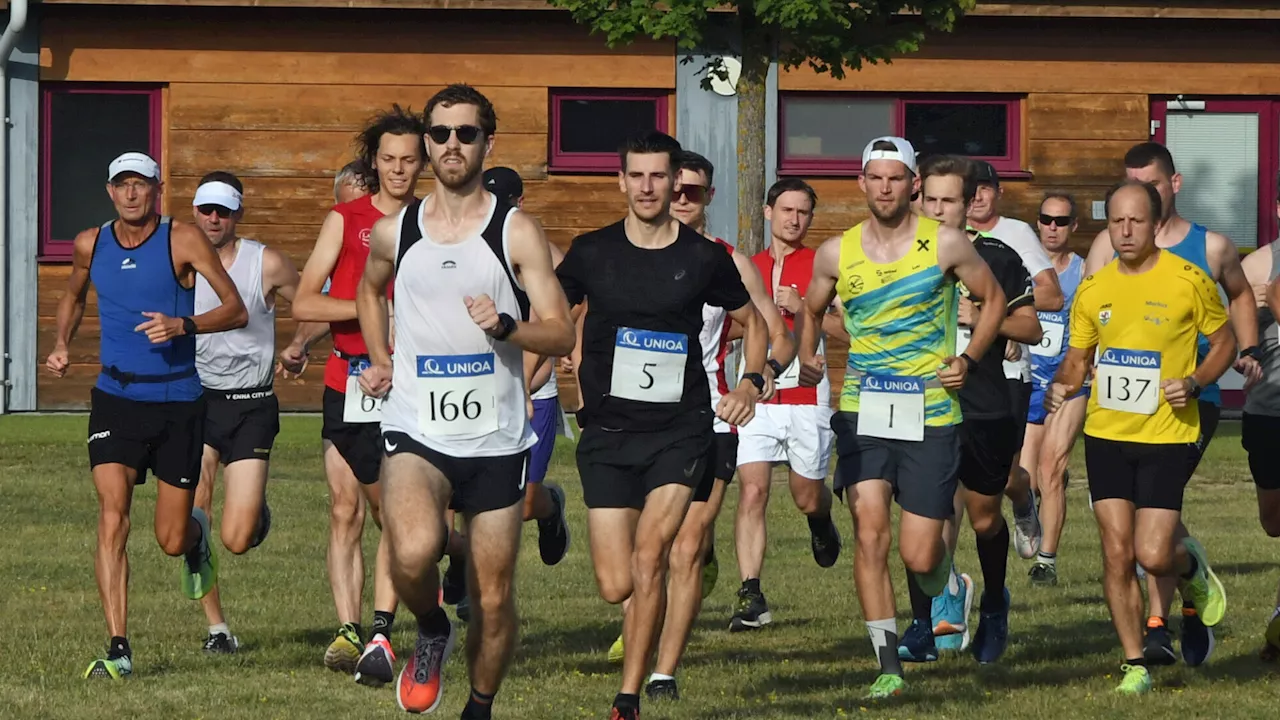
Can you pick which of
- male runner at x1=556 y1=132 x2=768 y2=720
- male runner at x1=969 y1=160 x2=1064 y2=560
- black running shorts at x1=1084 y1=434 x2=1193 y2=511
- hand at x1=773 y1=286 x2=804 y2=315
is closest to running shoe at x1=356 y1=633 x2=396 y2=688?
male runner at x1=556 y1=132 x2=768 y2=720

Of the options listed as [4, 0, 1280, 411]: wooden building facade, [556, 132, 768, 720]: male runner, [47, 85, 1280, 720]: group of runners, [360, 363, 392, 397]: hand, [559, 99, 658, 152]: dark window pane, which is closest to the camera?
[47, 85, 1280, 720]: group of runners

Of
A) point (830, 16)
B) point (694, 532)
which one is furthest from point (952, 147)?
point (694, 532)

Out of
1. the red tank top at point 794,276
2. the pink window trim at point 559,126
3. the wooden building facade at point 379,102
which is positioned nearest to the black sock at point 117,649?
the red tank top at point 794,276

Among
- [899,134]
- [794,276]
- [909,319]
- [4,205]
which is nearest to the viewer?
[909,319]

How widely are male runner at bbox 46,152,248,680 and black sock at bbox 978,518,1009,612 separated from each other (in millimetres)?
3530

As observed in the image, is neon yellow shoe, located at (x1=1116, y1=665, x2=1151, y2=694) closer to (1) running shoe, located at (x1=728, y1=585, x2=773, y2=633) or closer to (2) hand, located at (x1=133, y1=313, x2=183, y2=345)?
(1) running shoe, located at (x1=728, y1=585, x2=773, y2=633)

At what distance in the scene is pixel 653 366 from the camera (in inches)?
329

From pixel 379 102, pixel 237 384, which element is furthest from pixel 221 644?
pixel 379 102

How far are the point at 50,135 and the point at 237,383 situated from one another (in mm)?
13186

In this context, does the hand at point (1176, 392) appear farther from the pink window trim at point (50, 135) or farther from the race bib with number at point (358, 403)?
the pink window trim at point (50, 135)

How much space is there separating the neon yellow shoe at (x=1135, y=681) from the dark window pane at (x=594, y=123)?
1499 cm

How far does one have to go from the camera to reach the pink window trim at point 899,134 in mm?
23484

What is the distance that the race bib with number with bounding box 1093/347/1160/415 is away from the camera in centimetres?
884

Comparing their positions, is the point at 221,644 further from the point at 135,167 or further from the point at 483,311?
the point at 483,311
